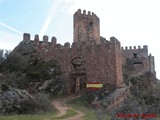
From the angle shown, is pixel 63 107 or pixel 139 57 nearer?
pixel 63 107

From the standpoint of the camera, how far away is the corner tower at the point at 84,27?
111ft

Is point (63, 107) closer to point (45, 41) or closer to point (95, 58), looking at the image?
point (95, 58)

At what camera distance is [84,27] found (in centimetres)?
3422

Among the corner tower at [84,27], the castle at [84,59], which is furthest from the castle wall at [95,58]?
the corner tower at [84,27]

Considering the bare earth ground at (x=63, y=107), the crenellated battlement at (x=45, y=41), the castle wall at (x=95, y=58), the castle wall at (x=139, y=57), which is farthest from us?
the castle wall at (x=139, y=57)

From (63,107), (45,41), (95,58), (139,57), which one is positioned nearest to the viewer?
(63,107)

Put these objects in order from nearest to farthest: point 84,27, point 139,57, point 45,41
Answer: point 45,41 < point 84,27 < point 139,57

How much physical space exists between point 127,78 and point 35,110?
13855 mm

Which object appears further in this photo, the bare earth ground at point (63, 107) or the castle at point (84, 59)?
the castle at point (84, 59)

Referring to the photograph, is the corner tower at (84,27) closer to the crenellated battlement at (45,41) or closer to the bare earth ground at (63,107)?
the crenellated battlement at (45,41)

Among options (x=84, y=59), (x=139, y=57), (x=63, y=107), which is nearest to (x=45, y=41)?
(x=84, y=59)

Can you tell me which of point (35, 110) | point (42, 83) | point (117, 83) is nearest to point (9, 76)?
point (42, 83)

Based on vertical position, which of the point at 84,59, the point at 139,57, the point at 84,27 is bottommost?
the point at 84,59

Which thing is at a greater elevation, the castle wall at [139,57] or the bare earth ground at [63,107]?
the castle wall at [139,57]
